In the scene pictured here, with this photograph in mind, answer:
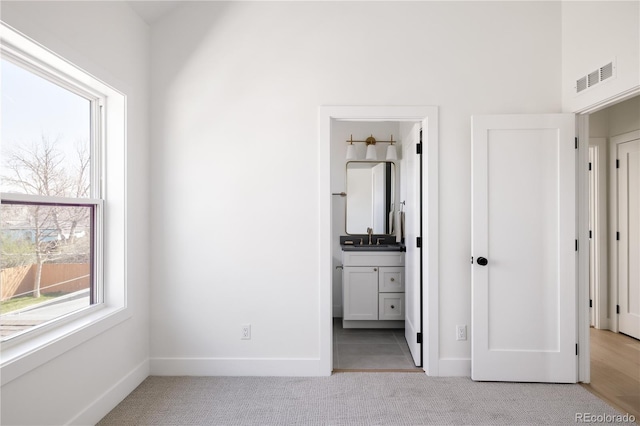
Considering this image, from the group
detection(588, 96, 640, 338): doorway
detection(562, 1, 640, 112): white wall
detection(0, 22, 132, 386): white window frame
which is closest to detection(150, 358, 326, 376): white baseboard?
detection(0, 22, 132, 386): white window frame

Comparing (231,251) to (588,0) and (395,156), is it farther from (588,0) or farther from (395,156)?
(588,0)

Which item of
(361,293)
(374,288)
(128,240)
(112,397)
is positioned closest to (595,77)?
(374,288)

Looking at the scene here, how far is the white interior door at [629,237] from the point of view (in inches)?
147

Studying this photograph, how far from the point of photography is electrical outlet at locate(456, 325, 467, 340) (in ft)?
9.42

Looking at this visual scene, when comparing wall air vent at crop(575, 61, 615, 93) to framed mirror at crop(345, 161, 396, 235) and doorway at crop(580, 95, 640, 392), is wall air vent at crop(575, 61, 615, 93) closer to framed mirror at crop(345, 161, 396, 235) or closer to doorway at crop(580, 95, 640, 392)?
doorway at crop(580, 95, 640, 392)

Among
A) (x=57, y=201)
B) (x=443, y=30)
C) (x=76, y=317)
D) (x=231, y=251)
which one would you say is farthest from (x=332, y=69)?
(x=76, y=317)

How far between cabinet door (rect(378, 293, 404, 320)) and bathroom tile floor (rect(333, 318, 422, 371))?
17cm

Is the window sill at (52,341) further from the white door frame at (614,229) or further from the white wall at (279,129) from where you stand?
the white door frame at (614,229)

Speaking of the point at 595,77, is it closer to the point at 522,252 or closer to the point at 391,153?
the point at 522,252

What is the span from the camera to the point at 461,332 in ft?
9.42

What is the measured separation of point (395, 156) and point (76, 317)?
137 inches

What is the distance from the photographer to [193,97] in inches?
114

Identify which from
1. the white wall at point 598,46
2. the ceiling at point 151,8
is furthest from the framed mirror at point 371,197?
the ceiling at point 151,8

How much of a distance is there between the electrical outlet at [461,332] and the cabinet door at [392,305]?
113 cm
